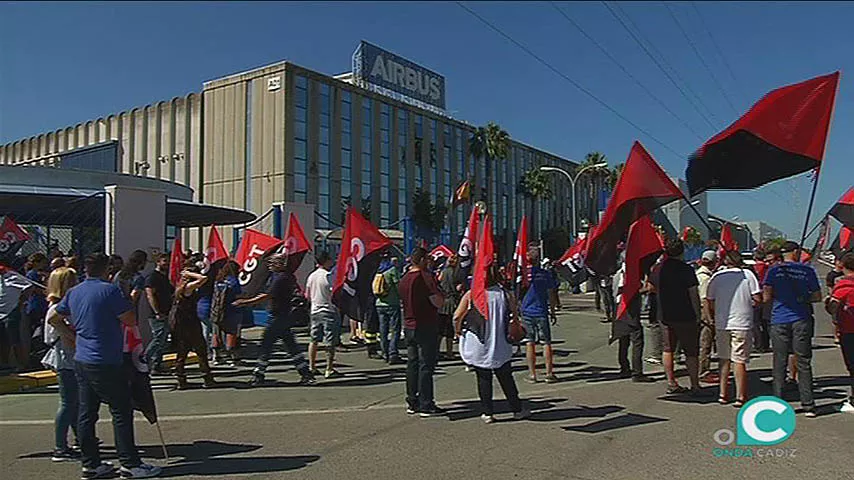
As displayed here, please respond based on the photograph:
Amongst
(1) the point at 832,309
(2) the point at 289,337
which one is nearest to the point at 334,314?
(2) the point at 289,337

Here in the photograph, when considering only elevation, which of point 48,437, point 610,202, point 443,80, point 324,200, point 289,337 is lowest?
point 48,437

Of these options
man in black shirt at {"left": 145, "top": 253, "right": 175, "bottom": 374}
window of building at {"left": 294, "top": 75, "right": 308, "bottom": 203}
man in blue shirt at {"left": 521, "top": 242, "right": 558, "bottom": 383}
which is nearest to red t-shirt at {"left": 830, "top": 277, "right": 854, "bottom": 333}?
man in blue shirt at {"left": 521, "top": 242, "right": 558, "bottom": 383}

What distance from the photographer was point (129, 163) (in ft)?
192

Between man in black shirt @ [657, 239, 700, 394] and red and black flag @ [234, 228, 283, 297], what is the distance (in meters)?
7.06

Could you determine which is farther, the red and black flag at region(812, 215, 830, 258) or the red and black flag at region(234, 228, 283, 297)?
the red and black flag at region(234, 228, 283, 297)

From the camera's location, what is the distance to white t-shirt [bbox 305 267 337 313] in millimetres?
11031

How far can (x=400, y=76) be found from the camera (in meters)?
62.5

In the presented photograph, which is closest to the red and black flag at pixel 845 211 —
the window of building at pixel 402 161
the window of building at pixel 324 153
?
the window of building at pixel 324 153

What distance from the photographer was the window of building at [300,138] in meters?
50.1

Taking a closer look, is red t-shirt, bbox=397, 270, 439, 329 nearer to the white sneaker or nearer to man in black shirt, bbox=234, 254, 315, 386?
man in black shirt, bbox=234, 254, 315, 386

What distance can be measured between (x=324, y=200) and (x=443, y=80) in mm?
21238

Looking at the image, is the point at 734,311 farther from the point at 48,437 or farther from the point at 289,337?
the point at 48,437

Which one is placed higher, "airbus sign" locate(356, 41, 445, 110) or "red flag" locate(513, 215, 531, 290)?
"airbus sign" locate(356, 41, 445, 110)

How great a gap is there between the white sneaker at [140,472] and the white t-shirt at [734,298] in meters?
6.05
